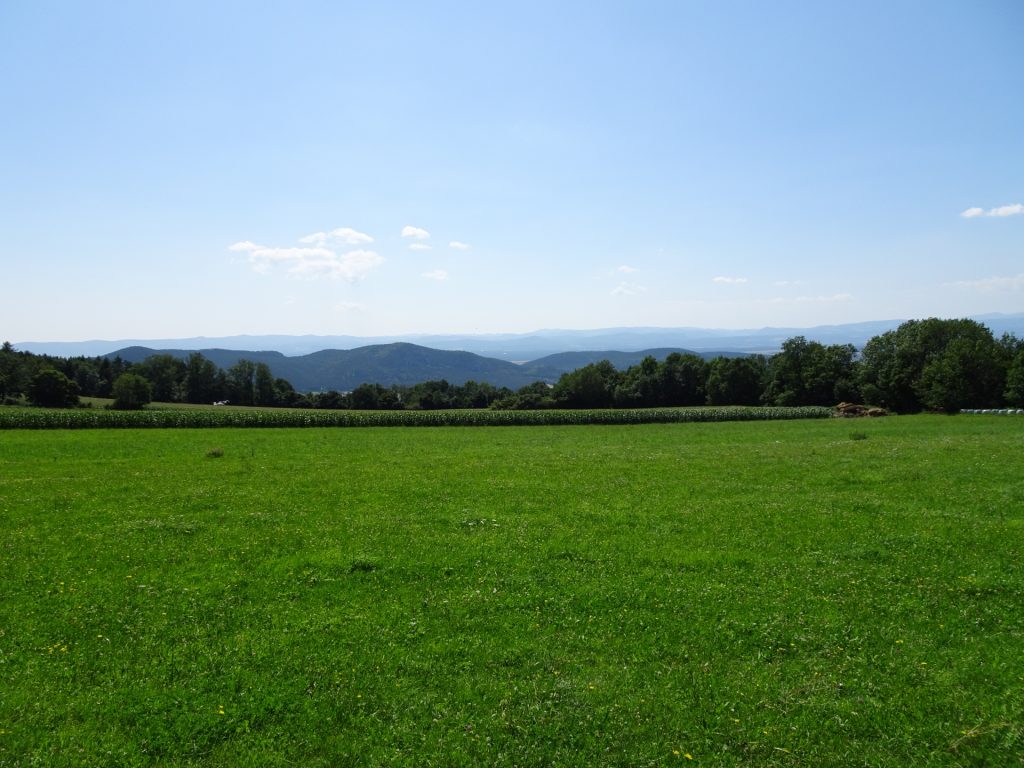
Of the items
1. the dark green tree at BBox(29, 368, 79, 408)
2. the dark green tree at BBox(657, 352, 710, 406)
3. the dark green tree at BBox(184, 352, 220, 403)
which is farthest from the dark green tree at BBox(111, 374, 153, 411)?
the dark green tree at BBox(657, 352, 710, 406)

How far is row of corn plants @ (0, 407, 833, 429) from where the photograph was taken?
51781mm

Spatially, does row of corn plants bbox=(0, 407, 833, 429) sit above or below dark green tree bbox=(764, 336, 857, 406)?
below

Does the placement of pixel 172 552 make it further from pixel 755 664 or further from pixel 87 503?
pixel 755 664

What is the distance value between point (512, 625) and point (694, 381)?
113m

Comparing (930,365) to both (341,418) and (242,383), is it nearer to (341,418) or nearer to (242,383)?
(341,418)

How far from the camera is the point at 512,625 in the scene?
1079 cm

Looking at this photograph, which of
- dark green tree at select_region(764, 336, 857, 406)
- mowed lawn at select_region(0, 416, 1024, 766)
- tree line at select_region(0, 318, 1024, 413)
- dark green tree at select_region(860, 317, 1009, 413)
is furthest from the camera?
dark green tree at select_region(764, 336, 857, 406)

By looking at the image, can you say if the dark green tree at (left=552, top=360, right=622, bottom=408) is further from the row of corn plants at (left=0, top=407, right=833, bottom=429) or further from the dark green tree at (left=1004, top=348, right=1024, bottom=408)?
the dark green tree at (left=1004, top=348, right=1024, bottom=408)

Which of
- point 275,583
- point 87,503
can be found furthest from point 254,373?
point 275,583

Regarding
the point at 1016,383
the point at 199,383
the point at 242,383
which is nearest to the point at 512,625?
the point at 1016,383

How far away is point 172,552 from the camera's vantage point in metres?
14.4

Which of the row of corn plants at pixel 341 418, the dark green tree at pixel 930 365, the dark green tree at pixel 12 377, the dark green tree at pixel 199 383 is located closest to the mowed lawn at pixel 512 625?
the row of corn plants at pixel 341 418

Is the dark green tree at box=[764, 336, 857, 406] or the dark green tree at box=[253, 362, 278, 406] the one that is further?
the dark green tree at box=[253, 362, 278, 406]

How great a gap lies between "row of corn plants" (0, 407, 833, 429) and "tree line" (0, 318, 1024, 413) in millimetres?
17907
